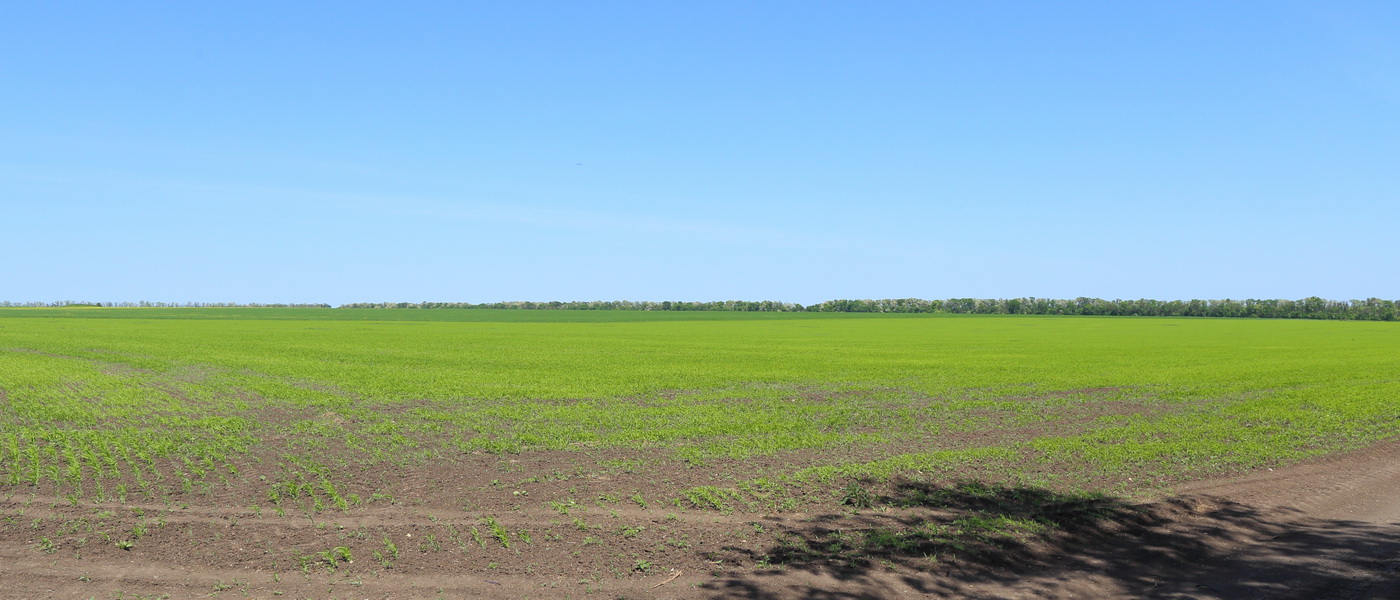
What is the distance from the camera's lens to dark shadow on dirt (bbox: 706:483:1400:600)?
8.11 meters

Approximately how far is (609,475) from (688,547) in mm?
3738

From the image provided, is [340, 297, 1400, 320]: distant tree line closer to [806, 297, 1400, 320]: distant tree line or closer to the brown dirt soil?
[806, 297, 1400, 320]: distant tree line

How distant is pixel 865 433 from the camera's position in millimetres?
17000

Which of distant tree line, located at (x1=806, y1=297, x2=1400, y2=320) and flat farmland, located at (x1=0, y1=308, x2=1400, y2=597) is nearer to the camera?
flat farmland, located at (x1=0, y1=308, x2=1400, y2=597)

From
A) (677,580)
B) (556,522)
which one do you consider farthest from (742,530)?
(556,522)

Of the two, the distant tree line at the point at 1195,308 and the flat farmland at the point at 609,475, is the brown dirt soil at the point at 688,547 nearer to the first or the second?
the flat farmland at the point at 609,475

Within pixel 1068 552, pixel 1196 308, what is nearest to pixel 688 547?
pixel 1068 552

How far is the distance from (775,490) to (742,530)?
1966 millimetres

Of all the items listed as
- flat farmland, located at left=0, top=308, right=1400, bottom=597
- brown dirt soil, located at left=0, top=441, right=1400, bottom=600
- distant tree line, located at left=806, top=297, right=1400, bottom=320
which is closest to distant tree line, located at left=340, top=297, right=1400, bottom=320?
distant tree line, located at left=806, top=297, right=1400, bottom=320

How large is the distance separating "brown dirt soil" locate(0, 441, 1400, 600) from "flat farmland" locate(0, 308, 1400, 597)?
53 mm

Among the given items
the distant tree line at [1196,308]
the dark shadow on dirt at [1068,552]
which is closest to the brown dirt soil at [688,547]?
the dark shadow on dirt at [1068,552]

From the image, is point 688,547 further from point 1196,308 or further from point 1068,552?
point 1196,308

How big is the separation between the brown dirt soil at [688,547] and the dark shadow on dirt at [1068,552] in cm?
3

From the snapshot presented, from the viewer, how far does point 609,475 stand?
1277cm
